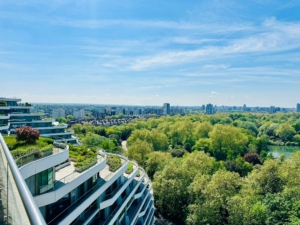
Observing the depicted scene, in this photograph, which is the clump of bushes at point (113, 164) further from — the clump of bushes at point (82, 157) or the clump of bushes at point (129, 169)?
the clump of bushes at point (129, 169)

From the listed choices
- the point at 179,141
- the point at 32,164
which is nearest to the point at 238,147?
the point at 179,141

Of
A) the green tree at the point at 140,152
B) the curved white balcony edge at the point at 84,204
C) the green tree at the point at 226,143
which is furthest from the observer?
the green tree at the point at 226,143

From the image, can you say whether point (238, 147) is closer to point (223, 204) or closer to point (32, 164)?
point (223, 204)

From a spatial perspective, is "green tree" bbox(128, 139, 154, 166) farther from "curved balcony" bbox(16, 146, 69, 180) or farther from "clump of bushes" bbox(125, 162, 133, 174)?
"curved balcony" bbox(16, 146, 69, 180)

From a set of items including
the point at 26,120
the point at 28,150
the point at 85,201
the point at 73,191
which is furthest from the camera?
the point at 26,120

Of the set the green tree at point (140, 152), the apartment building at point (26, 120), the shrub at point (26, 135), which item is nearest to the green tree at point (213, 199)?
the shrub at point (26, 135)

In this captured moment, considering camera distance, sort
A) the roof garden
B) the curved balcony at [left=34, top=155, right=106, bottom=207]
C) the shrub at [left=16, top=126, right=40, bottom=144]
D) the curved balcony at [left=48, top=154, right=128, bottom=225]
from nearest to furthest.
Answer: the roof garden
the curved balcony at [left=34, top=155, right=106, bottom=207]
the curved balcony at [left=48, top=154, right=128, bottom=225]
the shrub at [left=16, top=126, right=40, bottom=144]

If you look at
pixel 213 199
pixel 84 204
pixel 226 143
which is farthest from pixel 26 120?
pixel 226 143

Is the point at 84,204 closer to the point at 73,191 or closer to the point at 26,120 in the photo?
the point at 73,191

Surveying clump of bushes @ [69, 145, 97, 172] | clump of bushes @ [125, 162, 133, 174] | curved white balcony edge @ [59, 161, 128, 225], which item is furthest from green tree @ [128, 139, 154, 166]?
curved white balcony edge @ [59, 161, 128, 225]

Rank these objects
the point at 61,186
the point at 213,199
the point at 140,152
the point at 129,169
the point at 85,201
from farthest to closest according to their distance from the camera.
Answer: the point at 140,152 < the point at 213,199 < the point at 129,169 < the point at 85,201 < the point at 61,186
